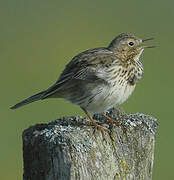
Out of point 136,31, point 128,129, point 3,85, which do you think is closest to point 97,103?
point 128,129

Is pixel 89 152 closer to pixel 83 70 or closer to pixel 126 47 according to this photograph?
pixel 83 70

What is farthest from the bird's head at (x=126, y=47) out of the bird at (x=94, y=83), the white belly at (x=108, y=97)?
the white belly at (x=108, y=97)

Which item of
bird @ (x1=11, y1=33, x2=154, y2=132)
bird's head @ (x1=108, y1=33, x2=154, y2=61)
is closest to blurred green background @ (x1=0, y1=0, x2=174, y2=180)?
bird's head @ (x1=108, y1=33, x2=154, y2=61)

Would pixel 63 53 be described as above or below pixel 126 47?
above

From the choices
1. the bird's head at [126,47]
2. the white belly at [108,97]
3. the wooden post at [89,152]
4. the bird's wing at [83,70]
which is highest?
the bird's head at [126,47]

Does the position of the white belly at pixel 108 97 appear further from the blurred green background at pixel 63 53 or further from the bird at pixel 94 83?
the blurred green background at pixel 63 53

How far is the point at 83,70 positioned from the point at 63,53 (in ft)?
34.9

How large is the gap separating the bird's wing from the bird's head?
0.41 m

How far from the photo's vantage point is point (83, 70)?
293 inches

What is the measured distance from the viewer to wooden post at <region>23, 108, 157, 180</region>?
4773 mm

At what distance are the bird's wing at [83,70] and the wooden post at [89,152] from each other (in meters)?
1.70

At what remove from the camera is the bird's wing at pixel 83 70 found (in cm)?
744

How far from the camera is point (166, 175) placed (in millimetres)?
12047

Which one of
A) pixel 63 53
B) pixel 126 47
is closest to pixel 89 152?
pixel 126 47
